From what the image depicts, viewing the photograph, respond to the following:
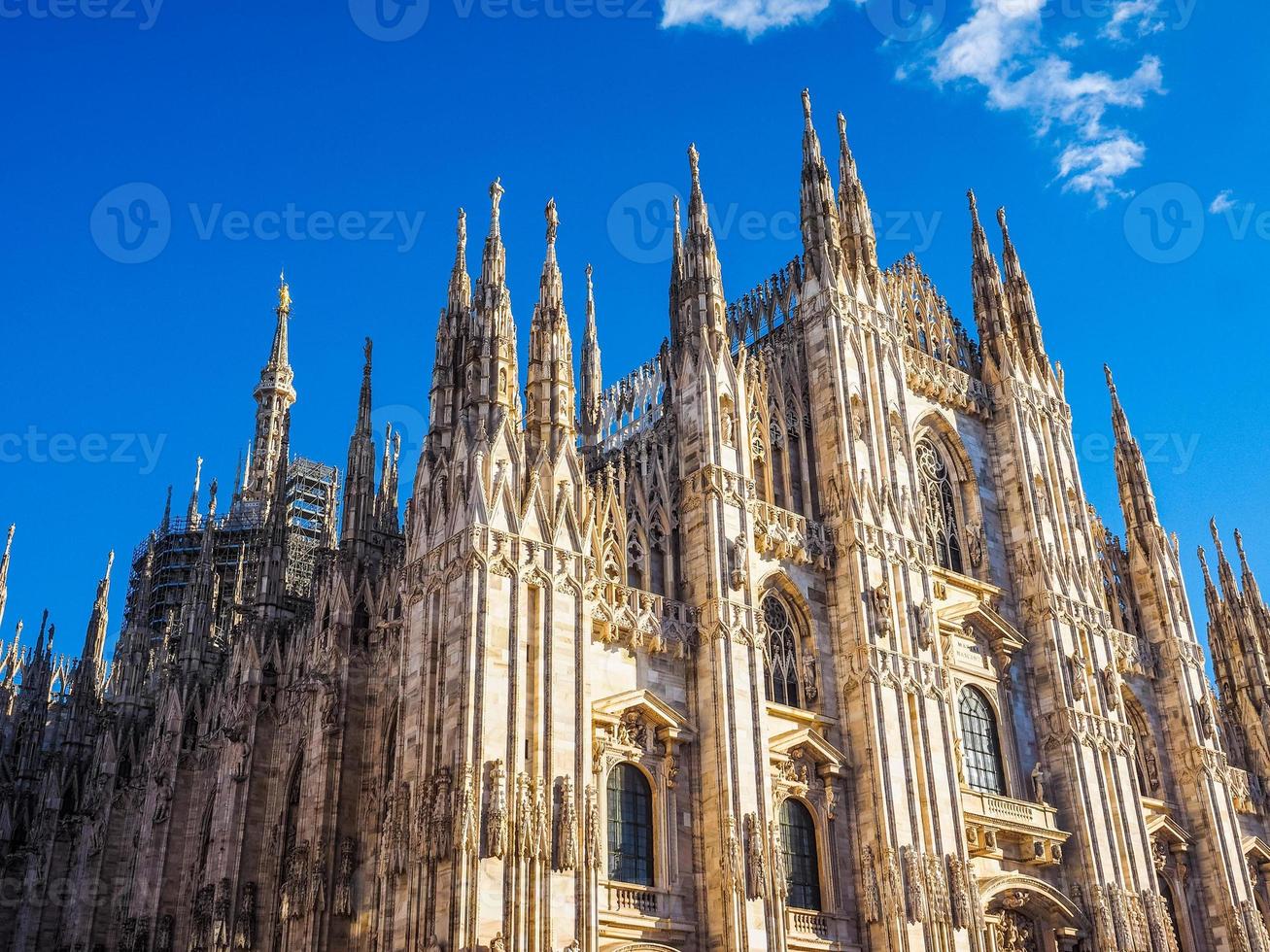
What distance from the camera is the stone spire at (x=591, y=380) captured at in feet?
152

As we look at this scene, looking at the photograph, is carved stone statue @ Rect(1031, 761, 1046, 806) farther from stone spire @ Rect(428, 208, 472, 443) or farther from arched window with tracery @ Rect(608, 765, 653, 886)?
stone spire @ Rect(428, 208, 472, 443)

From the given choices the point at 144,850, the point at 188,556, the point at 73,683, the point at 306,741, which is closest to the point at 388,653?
the point at 306,741

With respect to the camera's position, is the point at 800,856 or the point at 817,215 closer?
the point at 800,856

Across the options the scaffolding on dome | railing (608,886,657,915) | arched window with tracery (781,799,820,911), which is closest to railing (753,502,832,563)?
arched window with tracery (781,799,820,911)

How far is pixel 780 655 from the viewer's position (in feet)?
114

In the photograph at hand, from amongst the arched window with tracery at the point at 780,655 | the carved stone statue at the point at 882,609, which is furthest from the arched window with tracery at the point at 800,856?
the carved stone statue at the point at 882,609

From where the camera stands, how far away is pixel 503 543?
28766 mm

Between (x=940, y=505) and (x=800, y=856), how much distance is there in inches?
580

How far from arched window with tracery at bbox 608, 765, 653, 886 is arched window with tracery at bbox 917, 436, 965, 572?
14958 millimetres

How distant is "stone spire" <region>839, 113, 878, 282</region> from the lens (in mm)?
42281

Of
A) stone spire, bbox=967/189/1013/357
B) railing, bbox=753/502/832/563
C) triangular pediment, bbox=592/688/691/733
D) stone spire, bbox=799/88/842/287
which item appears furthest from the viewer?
stone spire, bbox=967/189/1013/357

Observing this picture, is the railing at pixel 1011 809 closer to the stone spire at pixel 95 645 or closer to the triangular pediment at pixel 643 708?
the triangular pediment at pixel 643 708

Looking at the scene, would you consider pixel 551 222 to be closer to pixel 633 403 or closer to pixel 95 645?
pixel 633 403

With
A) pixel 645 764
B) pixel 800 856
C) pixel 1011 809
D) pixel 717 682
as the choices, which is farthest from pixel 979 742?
pixel 645 764
